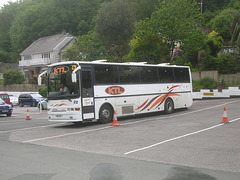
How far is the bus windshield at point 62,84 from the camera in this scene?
15.8 m

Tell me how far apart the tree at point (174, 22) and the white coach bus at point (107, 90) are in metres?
16.3

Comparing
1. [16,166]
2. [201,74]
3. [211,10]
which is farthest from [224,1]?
[16,166]

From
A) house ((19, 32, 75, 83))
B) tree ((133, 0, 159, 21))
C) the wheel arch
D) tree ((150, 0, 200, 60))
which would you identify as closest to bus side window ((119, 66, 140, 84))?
the wheel arch

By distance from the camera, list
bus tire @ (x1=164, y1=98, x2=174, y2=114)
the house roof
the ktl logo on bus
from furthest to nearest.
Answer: the house roof → bus tire @ (x1=164, y1=98, x2=174, y2=114) → the ktl logo on bus

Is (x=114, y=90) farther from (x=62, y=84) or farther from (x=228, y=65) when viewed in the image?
(x=228, y=65)

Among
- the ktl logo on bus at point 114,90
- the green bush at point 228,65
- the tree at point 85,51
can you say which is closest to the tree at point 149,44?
the green bush at point 228,65

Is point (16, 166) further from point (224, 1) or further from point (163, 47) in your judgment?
point (224, 1)

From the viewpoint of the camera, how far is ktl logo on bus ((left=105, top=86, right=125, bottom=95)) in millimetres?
17297

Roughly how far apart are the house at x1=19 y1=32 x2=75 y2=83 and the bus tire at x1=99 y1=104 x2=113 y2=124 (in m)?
46.7

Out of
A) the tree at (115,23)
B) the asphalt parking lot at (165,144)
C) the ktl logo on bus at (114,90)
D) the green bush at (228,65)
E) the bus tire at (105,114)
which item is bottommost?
the asphalt parking lot at (165,144)

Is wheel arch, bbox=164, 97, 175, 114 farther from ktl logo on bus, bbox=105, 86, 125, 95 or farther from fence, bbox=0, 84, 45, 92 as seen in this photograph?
fence, bbox=0, 84, 45, 92

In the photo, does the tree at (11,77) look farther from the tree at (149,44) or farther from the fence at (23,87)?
the tree at (149,44)

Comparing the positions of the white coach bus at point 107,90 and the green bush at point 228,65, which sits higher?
the green bush at point 228,65

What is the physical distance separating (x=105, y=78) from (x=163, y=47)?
2168cm
